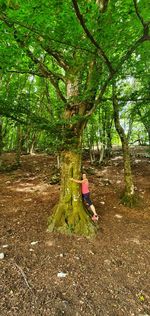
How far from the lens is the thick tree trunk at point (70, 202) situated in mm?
7227

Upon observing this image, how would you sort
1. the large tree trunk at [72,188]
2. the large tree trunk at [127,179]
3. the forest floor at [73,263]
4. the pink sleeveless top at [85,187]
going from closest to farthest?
the forest floor at [73,263] < the large tree trunk at [72,188] < the pink sleeveless top at [85,187] < the large tree trunk at [127,179]

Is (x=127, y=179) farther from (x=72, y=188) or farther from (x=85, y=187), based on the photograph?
(x=72, y=188)

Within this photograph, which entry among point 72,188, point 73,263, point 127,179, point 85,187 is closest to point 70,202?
point 72,188

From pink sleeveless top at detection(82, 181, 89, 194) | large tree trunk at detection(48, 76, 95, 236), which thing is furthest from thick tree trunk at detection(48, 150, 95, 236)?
pink sleeveless top at detection(82, 181, 89, 194)

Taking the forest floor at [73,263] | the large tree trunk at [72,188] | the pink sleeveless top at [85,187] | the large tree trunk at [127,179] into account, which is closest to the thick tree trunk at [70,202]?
the large tree trunk at [72,188]

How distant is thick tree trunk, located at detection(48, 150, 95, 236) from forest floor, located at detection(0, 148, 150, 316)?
1.61 ft

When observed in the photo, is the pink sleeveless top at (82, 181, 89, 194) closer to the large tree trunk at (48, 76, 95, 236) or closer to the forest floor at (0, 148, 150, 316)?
the large tree trunk at (48, 76, 95, 236)

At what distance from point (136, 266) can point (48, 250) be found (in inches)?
97.1

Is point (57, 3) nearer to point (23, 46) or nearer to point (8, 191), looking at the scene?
point (23, 46)

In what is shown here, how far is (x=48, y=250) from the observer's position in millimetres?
6043

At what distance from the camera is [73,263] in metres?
5.54

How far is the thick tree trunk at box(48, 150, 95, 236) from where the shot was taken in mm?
7227

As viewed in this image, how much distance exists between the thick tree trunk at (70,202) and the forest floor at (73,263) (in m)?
0.49

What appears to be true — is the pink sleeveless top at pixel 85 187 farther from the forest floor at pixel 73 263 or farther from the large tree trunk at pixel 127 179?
the large tree trunk at pixel 127 179
